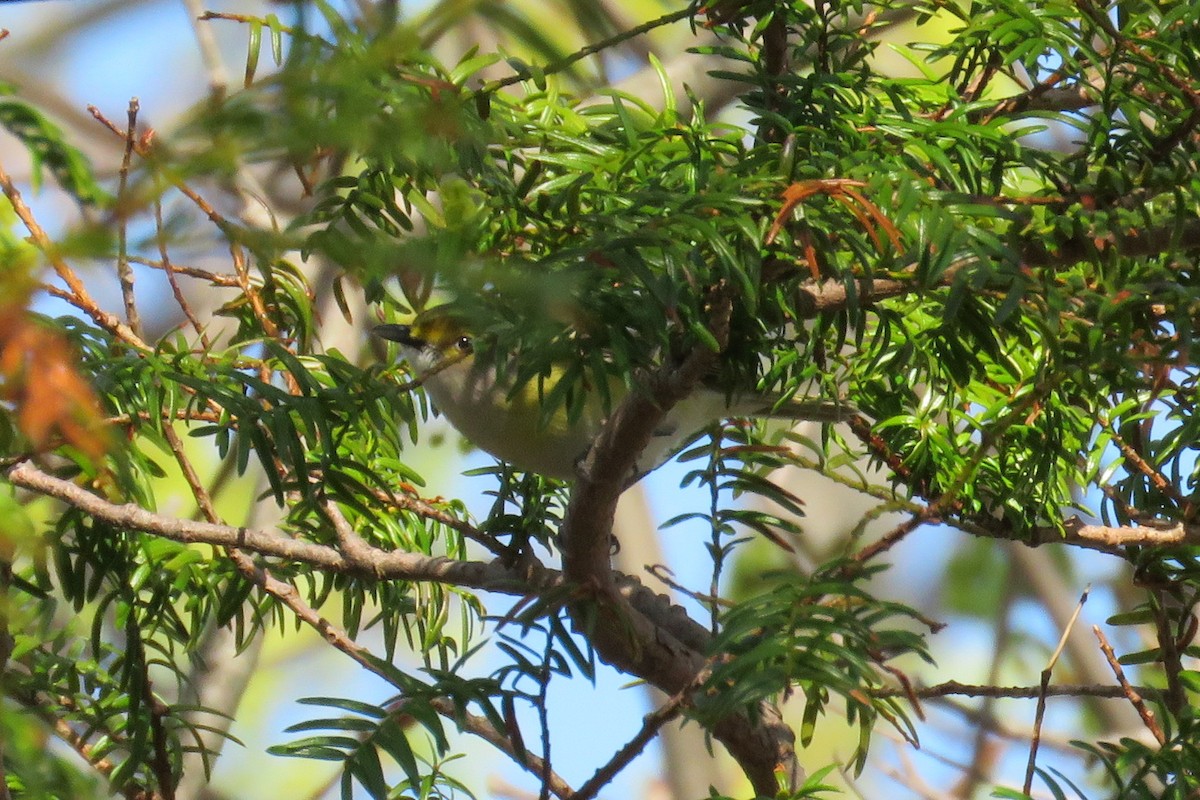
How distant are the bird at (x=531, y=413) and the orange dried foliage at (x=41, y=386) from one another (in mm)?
1093

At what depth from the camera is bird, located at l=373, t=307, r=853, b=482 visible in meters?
1.60

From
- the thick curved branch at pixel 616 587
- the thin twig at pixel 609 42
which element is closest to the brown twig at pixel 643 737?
the thick curved branch at pixel 616 587

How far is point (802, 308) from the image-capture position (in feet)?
3.17

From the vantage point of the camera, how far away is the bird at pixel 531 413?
5.25 feet

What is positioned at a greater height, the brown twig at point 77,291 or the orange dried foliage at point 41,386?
the brown twig at point 77,291

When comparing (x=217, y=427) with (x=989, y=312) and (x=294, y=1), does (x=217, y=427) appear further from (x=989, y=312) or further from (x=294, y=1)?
(x=294, y=1)

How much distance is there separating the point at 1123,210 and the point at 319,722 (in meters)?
0.78

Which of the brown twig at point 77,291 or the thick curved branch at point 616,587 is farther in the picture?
the brown twig at point 77,291

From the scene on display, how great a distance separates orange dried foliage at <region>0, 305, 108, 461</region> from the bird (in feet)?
3.59

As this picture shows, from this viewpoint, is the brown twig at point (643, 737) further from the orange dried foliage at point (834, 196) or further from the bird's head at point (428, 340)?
the bird's head at point (428, 340)

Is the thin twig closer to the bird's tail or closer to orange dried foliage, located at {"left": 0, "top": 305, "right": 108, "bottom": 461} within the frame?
orange dried foliage, located at {"left": 0, "top": 305, "right": 108, "bottom": 461}

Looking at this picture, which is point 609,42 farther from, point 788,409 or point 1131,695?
point 788,409

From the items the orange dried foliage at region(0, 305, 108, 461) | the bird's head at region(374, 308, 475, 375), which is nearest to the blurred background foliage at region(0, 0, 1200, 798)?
the orange dried foliage at region(0, 305, 108, 461)

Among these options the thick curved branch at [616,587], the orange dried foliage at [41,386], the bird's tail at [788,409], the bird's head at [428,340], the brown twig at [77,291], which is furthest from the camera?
the bird's head at [428,340]
